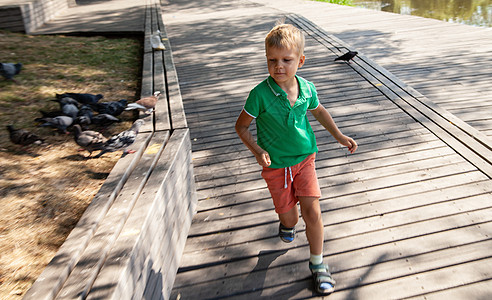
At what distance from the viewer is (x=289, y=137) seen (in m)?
2.72

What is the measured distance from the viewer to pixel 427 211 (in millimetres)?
3471

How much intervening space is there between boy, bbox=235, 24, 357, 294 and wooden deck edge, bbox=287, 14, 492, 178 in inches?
80.2

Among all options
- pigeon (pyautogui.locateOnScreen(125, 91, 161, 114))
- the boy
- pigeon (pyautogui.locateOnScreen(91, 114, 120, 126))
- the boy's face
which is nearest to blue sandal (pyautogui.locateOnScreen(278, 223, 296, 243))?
the boy

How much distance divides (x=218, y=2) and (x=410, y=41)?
9598mm

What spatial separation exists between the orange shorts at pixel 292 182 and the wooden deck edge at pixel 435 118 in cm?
211

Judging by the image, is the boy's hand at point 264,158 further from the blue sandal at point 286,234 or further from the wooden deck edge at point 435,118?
the wooden deck edge at point 435,118

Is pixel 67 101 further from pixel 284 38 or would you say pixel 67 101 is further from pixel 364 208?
pixel 364 208

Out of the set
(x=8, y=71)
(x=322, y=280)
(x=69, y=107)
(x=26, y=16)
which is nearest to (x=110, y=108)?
(x=69, y=107)

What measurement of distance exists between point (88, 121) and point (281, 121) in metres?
2.64

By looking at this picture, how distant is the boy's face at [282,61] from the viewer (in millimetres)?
2492

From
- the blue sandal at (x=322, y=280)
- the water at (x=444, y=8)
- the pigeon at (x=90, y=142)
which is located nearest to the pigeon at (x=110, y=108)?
the pigeon at (x=90, y=142)

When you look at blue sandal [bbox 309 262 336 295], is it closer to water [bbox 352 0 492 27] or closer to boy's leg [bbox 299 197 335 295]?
boy's leg [bbox 299 197 335 295]

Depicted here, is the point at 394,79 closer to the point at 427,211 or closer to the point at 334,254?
the point at 427,211

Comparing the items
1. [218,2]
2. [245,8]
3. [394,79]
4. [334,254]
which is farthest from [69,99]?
[218,2]
